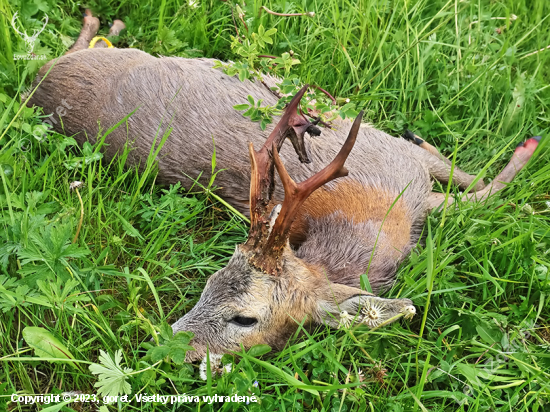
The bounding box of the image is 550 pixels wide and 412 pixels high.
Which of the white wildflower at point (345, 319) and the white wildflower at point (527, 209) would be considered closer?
the white wildflower at point (345, 319)

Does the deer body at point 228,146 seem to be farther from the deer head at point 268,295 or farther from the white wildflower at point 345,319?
the white wildflower at point 345,319

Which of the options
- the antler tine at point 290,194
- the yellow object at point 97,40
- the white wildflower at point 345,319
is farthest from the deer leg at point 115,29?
the white wildflower at point 345,319

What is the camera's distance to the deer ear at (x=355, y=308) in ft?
8.52

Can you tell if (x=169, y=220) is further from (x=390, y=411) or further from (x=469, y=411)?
(x=469, y=411)

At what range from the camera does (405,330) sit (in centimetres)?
292

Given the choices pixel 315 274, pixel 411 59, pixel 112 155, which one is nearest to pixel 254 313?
pixel 315 274

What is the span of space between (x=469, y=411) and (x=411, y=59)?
9.13 feet

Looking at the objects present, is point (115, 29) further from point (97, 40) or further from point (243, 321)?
point (243, 321)

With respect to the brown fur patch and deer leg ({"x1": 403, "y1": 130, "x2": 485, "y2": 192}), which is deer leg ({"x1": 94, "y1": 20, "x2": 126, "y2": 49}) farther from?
deer leg ({"x1": 403, "y1": 130, "x2": 485, "y2": 192})

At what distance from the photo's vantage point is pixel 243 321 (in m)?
2.77

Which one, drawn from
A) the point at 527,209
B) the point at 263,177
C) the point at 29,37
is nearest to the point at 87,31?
the point at 29,37

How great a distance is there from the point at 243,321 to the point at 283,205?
2.21 ft

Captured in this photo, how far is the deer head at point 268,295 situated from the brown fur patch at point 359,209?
616 millimetres

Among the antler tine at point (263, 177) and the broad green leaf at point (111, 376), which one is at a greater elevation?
the antler tine at point (263, 177)
